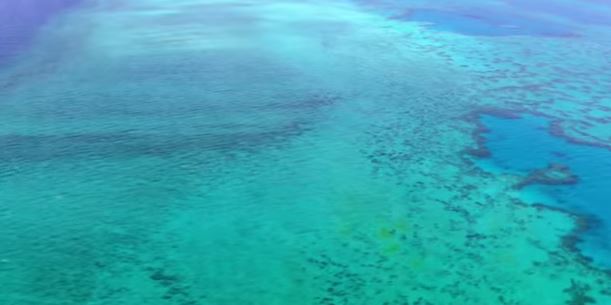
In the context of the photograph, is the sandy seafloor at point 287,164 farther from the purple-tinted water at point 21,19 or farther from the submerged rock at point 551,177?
the purple-tinted water at point 21,19

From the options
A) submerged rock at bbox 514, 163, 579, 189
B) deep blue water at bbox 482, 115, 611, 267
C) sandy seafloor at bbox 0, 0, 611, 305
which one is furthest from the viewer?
submerged rock at bbox 514, 163, 579, 189

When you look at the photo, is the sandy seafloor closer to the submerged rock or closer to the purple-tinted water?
the submerged rock

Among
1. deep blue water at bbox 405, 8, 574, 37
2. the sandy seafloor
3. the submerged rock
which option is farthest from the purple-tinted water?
the submerged rock

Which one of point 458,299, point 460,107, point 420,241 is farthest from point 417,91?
point 458,299

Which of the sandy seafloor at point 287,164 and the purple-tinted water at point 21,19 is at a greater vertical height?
the purple-tinted water at point 21,19

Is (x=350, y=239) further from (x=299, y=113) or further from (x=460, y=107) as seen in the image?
(x=460, y=107)

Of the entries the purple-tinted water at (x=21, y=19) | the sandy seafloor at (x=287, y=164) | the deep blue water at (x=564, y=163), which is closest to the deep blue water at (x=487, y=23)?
the sandy seafloor at (x=287, y=164)

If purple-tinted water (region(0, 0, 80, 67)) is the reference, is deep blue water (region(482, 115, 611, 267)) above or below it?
below
